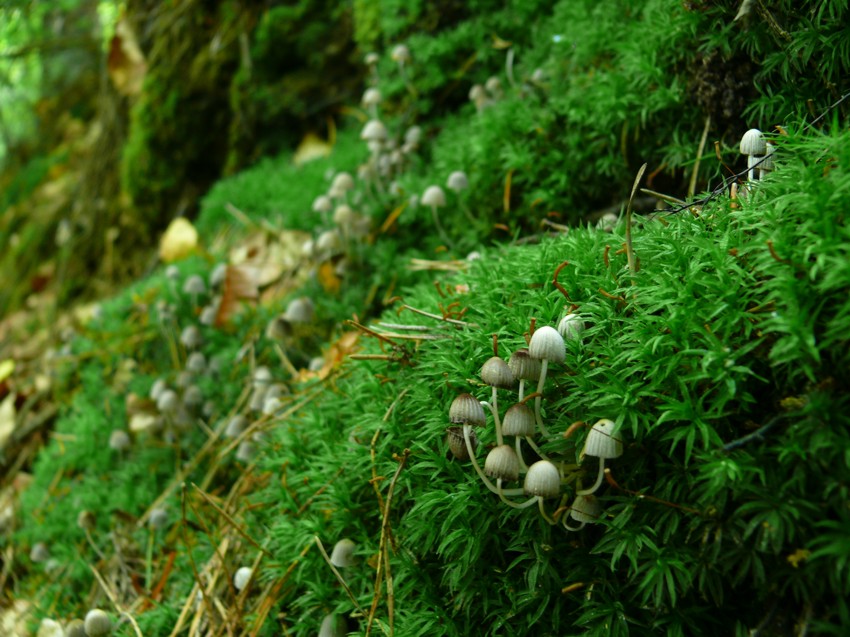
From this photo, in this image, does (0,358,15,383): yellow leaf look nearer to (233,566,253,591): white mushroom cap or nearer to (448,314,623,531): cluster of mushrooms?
(233,566,253,591): white mushroom cap

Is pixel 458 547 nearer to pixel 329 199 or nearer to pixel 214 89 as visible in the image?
pixel 329 199

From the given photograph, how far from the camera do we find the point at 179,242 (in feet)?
16.9

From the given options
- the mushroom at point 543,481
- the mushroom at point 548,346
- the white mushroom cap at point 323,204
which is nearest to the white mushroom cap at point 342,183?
the white mushroom cap at point 323,204

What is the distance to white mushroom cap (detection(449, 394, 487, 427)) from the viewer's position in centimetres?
189

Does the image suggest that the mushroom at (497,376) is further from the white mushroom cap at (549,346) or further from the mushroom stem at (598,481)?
the mushroom stem at (598,481)

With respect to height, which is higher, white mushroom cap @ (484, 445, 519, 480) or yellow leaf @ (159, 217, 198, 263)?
white mushroom cap @ (484, 445, 519, 480)

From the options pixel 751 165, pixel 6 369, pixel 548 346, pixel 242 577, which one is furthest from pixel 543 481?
pixel 6 369

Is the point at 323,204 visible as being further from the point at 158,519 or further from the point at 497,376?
the point at 497,376

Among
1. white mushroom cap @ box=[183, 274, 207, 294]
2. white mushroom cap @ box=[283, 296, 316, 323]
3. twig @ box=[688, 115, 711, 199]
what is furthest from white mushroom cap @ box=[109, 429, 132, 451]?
twig @ box=[688, 115, 711, 199]

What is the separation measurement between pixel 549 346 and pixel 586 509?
44 cm

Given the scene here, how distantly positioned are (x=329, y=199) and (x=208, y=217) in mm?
1523

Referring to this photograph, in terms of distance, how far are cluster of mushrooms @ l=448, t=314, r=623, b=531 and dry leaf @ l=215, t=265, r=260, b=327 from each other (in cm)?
253

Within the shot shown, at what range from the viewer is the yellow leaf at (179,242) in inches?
200

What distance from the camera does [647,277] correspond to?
1988mm
